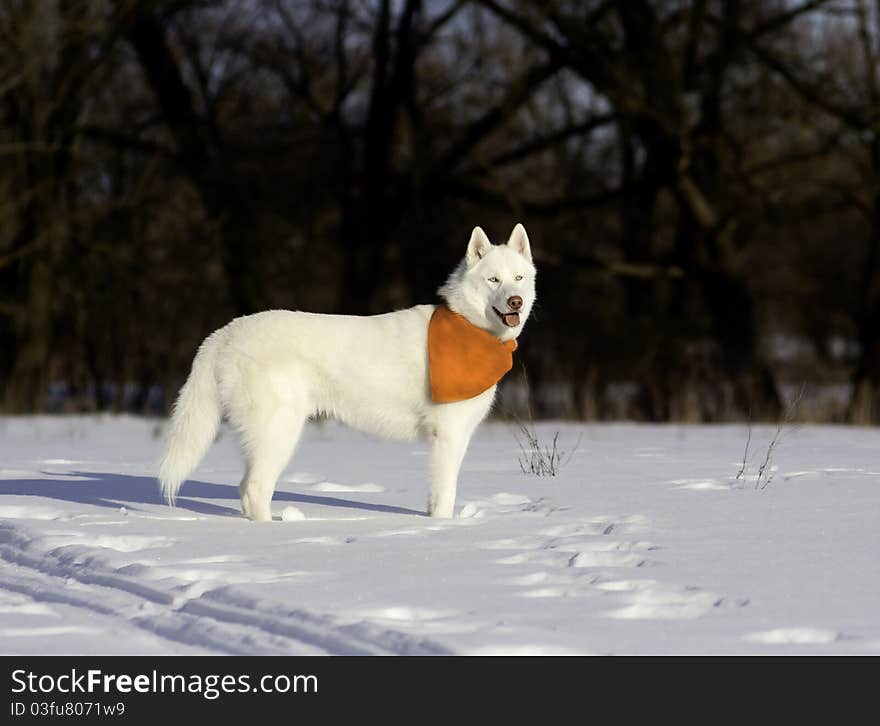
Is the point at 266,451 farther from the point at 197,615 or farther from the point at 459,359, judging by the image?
the point at 197,615

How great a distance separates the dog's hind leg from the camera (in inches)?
274

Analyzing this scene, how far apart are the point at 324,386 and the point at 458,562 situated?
1758 mm

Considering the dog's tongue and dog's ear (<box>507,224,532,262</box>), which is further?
dog's ear (<box>507,224,532,262</box>)

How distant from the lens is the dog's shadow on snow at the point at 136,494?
25.6 ft

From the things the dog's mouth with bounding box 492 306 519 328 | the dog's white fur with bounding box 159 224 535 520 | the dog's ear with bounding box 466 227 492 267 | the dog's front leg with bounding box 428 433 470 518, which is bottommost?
the dog's front leg with bounding box 428 433 470 518

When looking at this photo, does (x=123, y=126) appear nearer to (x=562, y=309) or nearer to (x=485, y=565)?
(x=562, y=309)

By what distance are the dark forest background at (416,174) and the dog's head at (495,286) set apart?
9.92 meters

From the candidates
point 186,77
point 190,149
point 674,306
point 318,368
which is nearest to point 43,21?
point 190,149

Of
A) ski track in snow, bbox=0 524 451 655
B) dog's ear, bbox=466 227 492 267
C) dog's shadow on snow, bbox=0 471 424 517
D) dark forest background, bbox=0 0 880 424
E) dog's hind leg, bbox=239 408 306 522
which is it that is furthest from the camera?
dark forest background, bbox=0 0 880 424

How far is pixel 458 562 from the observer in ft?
18.7

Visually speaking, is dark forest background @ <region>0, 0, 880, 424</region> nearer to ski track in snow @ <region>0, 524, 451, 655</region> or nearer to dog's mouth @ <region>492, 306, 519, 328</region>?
dog's mouth @ <region>492, 306, 519, 328</region>

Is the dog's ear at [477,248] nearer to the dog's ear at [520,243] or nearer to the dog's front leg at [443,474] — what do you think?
the dog's ear at [520,243]

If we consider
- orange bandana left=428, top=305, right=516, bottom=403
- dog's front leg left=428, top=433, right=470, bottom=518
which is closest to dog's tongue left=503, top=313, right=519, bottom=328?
orange bandana left=428, top=305, right=516, bottom=403

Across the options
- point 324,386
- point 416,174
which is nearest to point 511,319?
point 324,386
